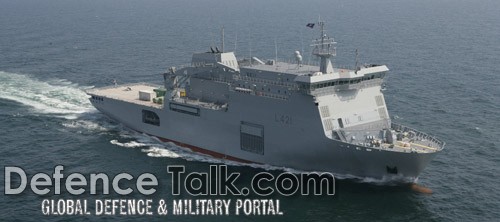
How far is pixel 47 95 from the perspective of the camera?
63750 millimetres

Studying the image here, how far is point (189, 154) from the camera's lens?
48.9 meters

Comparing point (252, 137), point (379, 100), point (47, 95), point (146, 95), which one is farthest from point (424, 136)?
point (47, 95)

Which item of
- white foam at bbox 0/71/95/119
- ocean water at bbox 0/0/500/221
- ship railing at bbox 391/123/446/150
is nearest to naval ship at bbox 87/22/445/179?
ship railing at bbox 391/123/446/150

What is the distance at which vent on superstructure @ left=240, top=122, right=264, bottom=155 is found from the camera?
44.5 m

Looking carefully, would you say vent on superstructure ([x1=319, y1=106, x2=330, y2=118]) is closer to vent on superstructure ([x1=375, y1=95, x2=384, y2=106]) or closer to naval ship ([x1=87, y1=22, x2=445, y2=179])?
naval ship ([x1=87, y1=22, x2=445, y2=179])

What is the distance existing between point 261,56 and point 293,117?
44445 mm

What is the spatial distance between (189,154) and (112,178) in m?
8.68

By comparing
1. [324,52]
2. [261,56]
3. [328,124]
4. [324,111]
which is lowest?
[328,124]

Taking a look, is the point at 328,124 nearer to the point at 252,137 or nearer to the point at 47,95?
the point at 252,137

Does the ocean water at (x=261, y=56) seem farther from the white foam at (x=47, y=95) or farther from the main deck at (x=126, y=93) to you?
the main deck at (x=126, y=93)

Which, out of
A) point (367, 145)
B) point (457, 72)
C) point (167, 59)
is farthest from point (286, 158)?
point (167, 59)

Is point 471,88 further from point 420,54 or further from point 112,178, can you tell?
point 112,178

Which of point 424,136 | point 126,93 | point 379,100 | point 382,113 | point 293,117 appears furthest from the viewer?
point 126,93

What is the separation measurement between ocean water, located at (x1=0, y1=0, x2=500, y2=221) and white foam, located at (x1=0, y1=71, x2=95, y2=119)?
0.12m
